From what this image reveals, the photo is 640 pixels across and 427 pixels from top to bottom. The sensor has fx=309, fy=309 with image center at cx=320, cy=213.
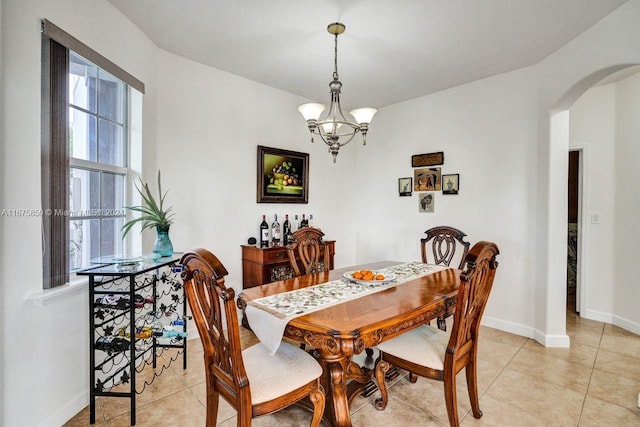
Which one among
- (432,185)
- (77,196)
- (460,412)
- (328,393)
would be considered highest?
(432,185)

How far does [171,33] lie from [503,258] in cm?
375

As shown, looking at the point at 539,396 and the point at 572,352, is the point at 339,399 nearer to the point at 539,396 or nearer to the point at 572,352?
the point at 539,396

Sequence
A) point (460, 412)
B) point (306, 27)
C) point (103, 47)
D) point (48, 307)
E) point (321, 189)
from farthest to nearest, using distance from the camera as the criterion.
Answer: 1. point (321, 189)
2. point (306, 27)
3. point (103, 47)
4. point (460, 412)
5. point (48, 307)

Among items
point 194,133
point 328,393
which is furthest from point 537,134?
point 194,133

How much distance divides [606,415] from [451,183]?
2.35 meters

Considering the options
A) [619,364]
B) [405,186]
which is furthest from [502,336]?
[405,186]

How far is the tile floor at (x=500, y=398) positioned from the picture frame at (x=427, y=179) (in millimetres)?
1853

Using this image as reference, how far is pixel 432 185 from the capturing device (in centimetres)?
376

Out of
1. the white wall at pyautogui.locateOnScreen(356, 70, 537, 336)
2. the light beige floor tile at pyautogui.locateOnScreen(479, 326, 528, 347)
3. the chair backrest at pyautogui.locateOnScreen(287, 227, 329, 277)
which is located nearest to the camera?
the chair backrest at pyautogui.locateOnScreen(287, 227, 329, 277)

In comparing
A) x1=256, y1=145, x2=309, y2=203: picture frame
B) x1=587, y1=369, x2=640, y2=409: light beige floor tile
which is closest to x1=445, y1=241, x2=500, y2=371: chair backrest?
x1=587, y1=369, x2=640, y2=409: light beige floor tile

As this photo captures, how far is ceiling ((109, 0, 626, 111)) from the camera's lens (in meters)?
2.12

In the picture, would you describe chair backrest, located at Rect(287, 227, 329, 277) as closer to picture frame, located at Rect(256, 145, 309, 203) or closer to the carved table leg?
the carved table leg

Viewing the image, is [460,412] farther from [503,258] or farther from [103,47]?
[103,47]

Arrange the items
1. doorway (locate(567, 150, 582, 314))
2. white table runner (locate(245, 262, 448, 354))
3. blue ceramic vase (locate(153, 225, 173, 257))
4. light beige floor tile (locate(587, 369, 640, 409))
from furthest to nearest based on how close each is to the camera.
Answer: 1. doorway (locate(567, 150, 582, 314))
2. blue ceramic vase (locate(153, 225, 173, 257))
3. light beige floor tile (locate(587, 369, 640, 409))
4. white table runner (locate(245, 262, 448, 354))
